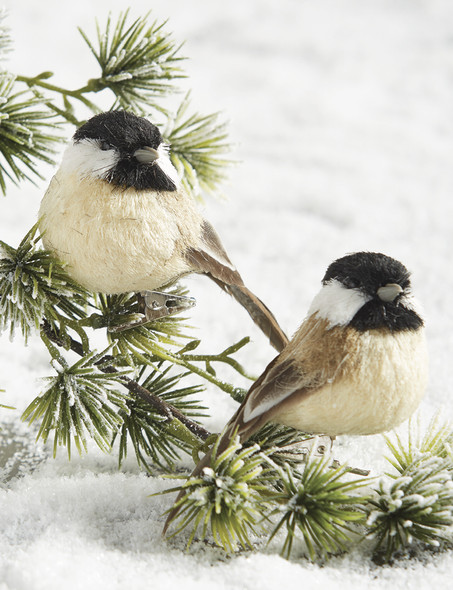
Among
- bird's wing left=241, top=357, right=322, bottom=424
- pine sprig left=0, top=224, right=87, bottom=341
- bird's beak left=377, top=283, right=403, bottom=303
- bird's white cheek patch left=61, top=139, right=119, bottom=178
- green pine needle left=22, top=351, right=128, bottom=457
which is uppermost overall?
bird's white cheek patch left=61, top=139, right=119, bottom=178

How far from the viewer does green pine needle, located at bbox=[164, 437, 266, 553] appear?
0.45m

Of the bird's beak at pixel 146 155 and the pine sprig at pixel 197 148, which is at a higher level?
the pine sprig at pixel 197 148

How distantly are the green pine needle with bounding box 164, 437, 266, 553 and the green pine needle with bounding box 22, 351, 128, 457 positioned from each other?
0.30 feet

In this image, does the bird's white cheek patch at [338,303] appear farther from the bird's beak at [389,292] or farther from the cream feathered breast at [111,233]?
the cream feathered breast at [111,233]

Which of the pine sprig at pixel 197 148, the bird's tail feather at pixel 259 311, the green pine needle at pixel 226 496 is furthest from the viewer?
the pine sprig at pixel 197 148

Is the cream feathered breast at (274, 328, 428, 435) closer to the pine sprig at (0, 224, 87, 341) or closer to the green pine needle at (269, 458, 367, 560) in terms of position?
the green pine needle at (269, 458, 367, 560)

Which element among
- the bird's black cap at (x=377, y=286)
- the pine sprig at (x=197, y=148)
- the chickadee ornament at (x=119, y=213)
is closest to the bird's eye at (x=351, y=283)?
the bird's black cap at (x=377, y=286)

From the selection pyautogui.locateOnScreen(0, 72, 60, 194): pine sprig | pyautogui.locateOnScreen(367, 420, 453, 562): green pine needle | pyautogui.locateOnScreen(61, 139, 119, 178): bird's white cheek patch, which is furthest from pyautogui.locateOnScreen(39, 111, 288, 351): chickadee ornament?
pyautogui.locateOnScreen(367, 420, 453, 562): green pine needle

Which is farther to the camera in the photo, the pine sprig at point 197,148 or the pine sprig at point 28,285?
the pine sprig at point 197,148

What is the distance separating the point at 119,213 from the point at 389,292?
0.20m

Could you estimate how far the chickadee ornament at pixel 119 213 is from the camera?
488 mm

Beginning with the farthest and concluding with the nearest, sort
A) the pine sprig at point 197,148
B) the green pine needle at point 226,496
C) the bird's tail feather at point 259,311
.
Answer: the pine sprig at point 197,148 → the bird's tail feather at point 259,311 → the green pine needle at point 226,496

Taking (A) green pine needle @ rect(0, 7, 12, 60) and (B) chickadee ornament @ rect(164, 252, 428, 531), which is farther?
(A) green pine needle @ rect(0, 7, 12, 60)

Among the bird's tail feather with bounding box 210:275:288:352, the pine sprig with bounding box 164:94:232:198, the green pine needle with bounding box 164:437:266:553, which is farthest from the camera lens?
the pine sprig with bounding box 164:94:232:198
